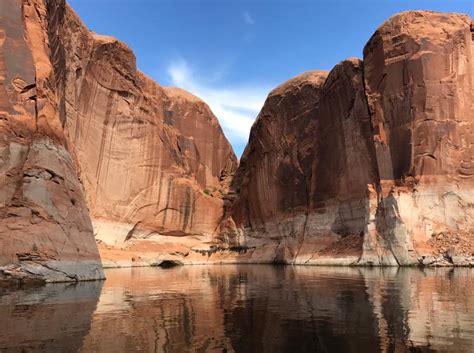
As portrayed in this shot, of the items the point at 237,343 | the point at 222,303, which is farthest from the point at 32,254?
the point at 237,343

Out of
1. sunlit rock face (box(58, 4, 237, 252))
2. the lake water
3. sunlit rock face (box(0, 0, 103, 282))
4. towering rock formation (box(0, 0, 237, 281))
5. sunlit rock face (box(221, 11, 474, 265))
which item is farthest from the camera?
sunlit rock face (box(58, 4, 237, 252))

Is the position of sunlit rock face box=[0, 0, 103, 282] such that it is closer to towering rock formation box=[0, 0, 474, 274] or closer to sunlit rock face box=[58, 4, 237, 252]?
towering rock formation box=[0, 0, 474, 274]

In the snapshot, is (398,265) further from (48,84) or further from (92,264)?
(48,84)

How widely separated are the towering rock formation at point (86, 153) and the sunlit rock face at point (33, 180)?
57 millimetres

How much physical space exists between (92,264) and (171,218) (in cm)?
3575

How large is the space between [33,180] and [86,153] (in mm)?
28518

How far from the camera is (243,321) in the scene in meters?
11.8

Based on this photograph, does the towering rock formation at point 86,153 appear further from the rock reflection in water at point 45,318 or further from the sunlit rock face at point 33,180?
the rock reflection in water at point 45,318

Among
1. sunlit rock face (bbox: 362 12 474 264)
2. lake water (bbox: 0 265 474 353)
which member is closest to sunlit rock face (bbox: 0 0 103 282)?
lake water (bbox: 0 265 474 353)

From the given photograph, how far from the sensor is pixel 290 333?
10.1 m

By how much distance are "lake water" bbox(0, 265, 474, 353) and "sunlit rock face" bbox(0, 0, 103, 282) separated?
14.1ft

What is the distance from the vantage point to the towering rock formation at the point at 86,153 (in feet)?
75.9

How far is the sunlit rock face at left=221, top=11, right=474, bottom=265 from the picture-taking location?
37125 mm

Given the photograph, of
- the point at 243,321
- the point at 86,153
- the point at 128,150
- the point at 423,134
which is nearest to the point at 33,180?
the point at 243,321
